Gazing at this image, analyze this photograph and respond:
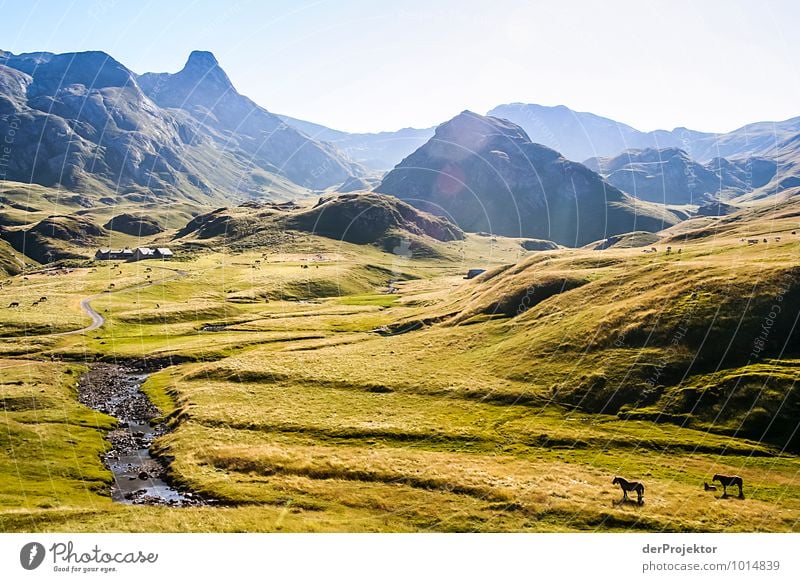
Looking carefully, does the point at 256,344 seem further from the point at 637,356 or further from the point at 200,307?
the point at 637,356

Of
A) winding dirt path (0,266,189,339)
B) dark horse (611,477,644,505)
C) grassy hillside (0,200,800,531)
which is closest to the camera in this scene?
A: dark horse (611,477,644,505)

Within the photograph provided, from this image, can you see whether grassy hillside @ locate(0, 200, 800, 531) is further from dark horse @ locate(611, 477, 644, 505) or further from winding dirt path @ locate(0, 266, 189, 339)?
winding dirt path @ locate(0, 266, 189, 339)

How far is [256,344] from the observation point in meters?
116

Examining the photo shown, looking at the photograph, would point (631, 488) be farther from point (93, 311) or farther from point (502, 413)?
point (93, 311)

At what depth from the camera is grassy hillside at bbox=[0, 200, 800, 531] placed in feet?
141

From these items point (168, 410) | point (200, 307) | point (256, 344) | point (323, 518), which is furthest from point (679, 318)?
point (200, 307)

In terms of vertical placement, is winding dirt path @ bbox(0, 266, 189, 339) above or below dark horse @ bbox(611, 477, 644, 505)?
below

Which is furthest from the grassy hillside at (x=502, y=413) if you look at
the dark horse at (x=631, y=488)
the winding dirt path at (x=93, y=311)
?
the winding dirt path at (x=93, y=311)

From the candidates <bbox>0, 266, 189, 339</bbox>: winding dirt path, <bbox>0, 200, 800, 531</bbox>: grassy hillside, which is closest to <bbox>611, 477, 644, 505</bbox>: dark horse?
<bbox>0, 200, 800, 531</bbox>: grassy hillside

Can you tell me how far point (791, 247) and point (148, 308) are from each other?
519 feet

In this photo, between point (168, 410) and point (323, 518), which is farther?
point (168, 410)

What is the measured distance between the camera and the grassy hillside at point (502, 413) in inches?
1695

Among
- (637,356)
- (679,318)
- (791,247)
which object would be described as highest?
(791,247)

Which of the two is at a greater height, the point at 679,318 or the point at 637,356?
the point at 679,318
